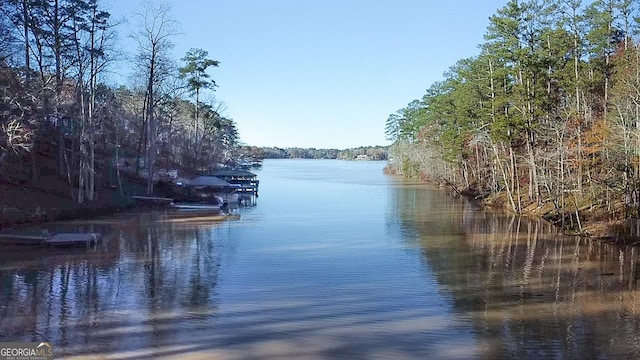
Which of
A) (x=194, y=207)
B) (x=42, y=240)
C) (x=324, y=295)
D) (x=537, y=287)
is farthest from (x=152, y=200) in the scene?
(x=537, y=287)

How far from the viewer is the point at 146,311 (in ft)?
37.9

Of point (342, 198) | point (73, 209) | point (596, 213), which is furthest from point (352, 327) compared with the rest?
point (342, 198)

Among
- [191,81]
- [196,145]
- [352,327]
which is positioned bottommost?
[352,327]

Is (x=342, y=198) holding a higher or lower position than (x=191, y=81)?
lower

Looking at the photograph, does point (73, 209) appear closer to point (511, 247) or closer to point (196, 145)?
point (511, 247)

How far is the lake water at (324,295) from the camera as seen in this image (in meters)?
9.66

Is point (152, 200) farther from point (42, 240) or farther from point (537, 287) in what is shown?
point (537, 287)

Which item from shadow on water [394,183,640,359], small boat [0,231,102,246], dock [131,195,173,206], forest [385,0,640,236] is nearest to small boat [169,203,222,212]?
dock [131,195,173,206]

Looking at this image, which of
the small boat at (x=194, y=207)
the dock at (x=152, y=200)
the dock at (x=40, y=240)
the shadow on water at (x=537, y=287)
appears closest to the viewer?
the shadow on water at (x=537, y=287)

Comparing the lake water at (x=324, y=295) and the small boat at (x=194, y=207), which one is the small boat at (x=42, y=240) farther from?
the small boat at (x=194, y=207)

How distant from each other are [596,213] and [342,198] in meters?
21.1

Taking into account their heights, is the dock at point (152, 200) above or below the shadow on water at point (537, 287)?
above

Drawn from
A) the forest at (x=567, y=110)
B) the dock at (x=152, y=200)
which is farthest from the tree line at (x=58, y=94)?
the forest at (x=567, y=110)

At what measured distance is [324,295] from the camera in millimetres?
13195
